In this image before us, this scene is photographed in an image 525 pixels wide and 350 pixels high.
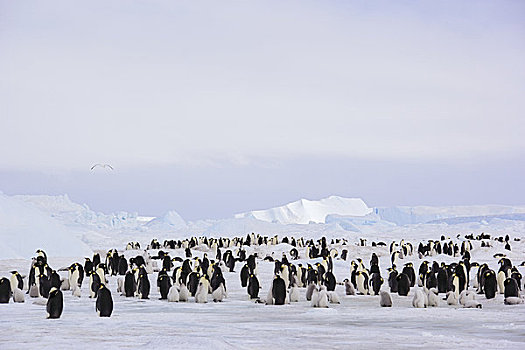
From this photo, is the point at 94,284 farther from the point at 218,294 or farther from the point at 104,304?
the point at 104,304

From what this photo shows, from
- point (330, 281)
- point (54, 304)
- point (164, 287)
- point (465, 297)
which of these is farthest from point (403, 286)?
point (54, 304)

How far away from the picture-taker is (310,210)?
83.2 m

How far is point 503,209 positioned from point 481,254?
45982 millimetres

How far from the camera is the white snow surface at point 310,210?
80500mm

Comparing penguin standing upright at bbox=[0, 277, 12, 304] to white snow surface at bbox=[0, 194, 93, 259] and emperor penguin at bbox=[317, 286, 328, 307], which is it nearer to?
emperor penguin at bbox=[317, 286, 328, 307]

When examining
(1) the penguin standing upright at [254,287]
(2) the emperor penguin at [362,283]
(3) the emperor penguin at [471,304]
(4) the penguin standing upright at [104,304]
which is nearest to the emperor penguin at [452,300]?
(3) the emperor penguin at [471,304]

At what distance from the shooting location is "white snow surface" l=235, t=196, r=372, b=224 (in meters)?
80.5

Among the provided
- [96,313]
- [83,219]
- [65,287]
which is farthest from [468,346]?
[83,219]

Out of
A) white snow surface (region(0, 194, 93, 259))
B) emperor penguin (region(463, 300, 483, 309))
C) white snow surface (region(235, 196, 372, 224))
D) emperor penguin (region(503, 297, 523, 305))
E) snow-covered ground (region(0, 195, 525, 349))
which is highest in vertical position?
white snow surface (region(235, 196, 372, 224))

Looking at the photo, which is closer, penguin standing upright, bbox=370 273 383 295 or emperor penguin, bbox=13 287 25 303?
emperor penguin, bbox=13 287 25 303

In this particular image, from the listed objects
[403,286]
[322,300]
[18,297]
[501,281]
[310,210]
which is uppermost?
[310,210]

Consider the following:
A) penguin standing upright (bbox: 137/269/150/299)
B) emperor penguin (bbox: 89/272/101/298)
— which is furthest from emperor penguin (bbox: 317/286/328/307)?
emperor penguin (bbox: 89/272/101/298)

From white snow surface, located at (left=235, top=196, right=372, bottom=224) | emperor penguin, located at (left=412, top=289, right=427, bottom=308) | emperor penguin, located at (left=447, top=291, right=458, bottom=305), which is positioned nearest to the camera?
emperor penguin, located at (left=412, top=289, right=427, bottom=308)

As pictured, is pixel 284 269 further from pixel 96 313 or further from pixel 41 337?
pixel 41 337
